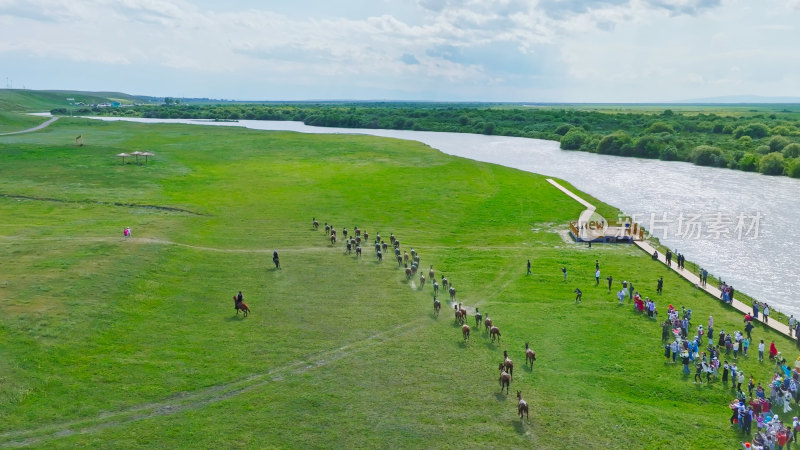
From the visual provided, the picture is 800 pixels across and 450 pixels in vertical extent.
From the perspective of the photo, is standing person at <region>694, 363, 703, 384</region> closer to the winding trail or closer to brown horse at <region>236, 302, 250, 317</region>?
the winding trail

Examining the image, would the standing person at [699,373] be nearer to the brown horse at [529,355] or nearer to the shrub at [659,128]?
the brown horse at [529,355]

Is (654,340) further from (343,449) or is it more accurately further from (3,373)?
(3,373)

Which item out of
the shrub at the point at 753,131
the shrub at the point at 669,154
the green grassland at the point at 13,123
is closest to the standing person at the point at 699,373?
the shrub at the point at 669,154

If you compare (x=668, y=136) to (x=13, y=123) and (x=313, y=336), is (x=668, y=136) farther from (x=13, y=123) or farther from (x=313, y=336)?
(x=13, y=123)

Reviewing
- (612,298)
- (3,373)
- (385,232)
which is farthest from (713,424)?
(385,232)

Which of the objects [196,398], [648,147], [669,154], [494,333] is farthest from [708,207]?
[196,398]

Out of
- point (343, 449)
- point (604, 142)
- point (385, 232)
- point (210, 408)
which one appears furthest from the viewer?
point (604, 142)

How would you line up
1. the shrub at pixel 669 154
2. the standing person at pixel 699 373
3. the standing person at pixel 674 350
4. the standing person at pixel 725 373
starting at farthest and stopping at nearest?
the shrub at pixel 669 154 → the standing person at pixel 674 350 → the standing person at pixel 699 373 → the standing person at pixel 725 373
